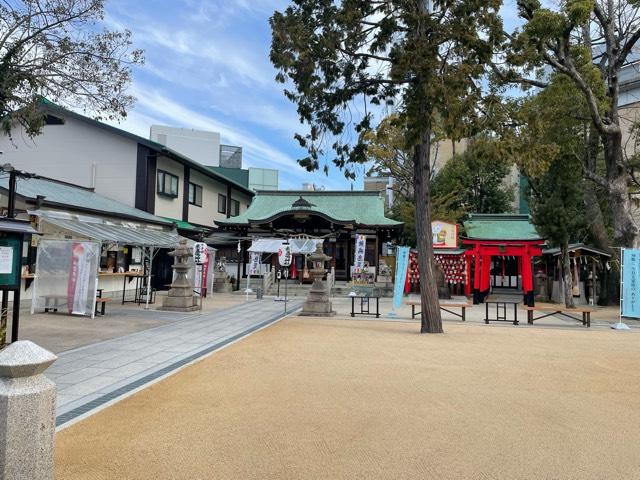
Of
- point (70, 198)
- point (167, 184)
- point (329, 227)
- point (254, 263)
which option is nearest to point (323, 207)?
point (329, 227)

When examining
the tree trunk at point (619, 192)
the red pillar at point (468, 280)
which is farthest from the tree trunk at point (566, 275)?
the red pillar at point (468, 280)

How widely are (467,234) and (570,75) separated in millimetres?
12929

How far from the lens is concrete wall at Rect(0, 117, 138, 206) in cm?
2066

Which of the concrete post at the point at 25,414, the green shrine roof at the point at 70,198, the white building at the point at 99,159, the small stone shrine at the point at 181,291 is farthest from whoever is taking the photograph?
the white building at the point at 99,159

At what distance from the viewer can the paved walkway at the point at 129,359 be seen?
5.04 metres

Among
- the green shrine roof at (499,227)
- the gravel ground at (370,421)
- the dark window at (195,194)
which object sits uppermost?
the dark window at (195,194)

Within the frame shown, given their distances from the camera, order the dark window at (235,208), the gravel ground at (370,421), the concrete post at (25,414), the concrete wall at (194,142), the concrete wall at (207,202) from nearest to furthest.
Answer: the concrete post at (25,414), the gravel ground at (370,421), the concrete wall at (207,202), the dark window at (235,208), the concrete wall at (194,142)

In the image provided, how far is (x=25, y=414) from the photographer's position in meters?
2.53

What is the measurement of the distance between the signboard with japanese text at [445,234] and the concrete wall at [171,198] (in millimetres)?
13065

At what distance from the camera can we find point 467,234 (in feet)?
85.8

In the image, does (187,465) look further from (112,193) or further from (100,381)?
(112,193)

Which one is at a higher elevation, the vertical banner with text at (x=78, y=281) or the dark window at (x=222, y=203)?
the dark window at (x=222, y=203)

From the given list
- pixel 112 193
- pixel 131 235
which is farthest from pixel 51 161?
pixel 131 235

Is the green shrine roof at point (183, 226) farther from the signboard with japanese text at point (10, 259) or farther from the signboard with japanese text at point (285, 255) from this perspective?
the signboard with japanese text at point (10, 259)
